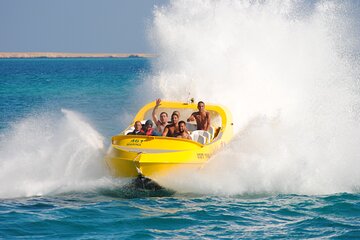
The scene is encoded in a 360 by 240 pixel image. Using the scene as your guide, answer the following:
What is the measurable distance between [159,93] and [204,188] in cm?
787

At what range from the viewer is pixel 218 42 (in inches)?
849

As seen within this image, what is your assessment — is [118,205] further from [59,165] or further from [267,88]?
[267,88]

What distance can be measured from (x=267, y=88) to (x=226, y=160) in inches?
290

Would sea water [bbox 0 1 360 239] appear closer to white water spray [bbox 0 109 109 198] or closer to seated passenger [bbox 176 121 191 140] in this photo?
white water spray [bbox 0 109 109 198]

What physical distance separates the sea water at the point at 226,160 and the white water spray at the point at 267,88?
→ 0.04 metres

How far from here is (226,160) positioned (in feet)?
42.0

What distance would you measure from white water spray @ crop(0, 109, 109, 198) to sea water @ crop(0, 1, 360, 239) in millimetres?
23

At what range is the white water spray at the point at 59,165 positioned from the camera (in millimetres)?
12828

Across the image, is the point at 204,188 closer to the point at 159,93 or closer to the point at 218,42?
the point at 159,93

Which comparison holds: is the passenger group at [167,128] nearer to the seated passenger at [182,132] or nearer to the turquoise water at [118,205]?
the seated passenger at [182,132]

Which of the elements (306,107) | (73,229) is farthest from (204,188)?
(306,107)

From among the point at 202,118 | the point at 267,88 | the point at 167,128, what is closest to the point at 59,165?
the point at 167,128

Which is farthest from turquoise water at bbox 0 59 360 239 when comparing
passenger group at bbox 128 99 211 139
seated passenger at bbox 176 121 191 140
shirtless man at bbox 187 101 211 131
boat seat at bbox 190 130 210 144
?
shirtless man at bbox 187 101 211 131

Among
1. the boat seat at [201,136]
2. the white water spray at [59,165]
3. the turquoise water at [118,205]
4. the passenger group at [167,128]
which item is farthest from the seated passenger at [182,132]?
the white water spray at [59,165]
